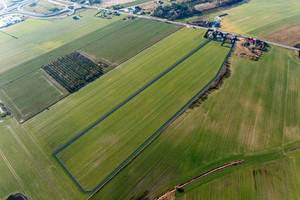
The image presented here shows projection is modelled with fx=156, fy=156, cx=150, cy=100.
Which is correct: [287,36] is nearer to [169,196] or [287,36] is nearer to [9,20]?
[169,196]

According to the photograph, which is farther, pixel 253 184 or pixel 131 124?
pixel 131 124

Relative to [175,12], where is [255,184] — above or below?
below

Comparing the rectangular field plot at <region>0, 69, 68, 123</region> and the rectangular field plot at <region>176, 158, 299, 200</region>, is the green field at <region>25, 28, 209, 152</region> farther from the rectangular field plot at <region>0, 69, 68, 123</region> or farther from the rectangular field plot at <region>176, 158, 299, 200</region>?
the rectangular field plot at <region>176, 158, 299, 200</region>

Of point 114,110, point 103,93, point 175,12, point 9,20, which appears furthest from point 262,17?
point 9,20

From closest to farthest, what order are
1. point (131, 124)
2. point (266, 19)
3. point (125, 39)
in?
point (131, 124) < point (125, 39) < point (266, 19)

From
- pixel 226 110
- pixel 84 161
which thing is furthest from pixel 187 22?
pixel 84 161

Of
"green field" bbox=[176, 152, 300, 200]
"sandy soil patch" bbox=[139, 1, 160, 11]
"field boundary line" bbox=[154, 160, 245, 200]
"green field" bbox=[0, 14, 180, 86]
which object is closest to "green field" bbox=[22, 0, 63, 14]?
"green field" bbox=[0, 14, 180, 86]

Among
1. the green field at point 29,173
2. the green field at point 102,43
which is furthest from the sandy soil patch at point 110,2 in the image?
the green field at point 29,173
